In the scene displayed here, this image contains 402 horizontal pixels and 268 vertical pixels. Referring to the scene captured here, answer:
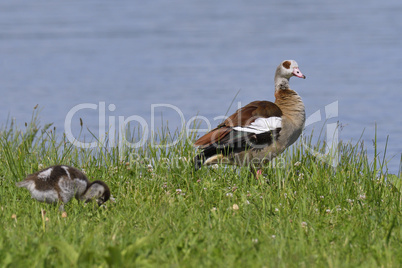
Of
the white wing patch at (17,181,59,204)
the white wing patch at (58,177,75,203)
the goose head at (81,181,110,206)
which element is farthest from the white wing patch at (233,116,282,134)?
the white wing patch at (17,181,59,204)

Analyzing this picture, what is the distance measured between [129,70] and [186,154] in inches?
593

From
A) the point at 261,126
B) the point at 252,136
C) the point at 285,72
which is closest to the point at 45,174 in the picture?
the point at 252,136

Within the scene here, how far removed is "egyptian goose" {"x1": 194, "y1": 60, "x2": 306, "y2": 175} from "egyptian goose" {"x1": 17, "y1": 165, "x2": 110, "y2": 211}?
202 cm

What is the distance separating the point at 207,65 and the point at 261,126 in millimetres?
15194

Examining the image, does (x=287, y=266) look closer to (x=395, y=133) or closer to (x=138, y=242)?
(x=138, y=242)

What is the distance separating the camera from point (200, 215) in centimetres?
703

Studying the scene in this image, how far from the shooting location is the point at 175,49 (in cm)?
2850

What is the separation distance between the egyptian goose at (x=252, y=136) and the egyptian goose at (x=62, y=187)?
79.6 inches

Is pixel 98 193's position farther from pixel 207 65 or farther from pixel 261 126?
pixel 207 65

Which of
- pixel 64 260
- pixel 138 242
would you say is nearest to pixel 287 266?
pixel 138 242

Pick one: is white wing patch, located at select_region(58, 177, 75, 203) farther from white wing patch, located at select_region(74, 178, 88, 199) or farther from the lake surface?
the lake surface

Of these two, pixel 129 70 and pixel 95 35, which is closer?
pixel 129 70

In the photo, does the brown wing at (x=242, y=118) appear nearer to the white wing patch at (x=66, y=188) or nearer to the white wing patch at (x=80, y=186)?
the white wing patch at (x=80, y=186)

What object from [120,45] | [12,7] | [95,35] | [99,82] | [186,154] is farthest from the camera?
[12,7]
